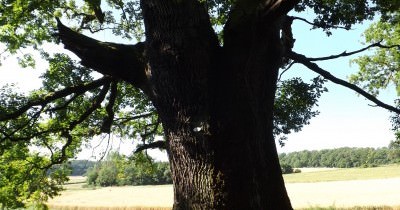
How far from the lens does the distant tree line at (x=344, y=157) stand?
369 feet

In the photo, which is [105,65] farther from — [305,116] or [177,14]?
[305,116]

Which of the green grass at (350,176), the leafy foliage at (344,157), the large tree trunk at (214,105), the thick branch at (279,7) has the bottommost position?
the green grass at (350,176)

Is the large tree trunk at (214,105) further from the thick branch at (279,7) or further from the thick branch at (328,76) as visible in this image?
the thick branch at (328,76)

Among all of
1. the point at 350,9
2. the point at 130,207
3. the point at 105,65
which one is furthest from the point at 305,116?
the point at 130,207

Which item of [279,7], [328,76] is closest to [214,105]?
[279,7]

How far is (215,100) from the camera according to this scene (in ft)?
15.4

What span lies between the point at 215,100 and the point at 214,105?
0.08 m

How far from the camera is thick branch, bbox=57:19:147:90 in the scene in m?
5.49

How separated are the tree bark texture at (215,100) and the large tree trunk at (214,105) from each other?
0.01 meters

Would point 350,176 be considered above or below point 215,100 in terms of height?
below

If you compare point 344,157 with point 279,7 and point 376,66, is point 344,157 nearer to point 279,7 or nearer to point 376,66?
point 376,66

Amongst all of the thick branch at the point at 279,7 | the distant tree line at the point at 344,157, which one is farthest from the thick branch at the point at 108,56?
the distant tree line at the point at 344,157

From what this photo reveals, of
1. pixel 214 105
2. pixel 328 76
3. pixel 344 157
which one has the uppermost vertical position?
pixel 344 157

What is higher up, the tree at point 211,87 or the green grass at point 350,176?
the tree at point 211,87
